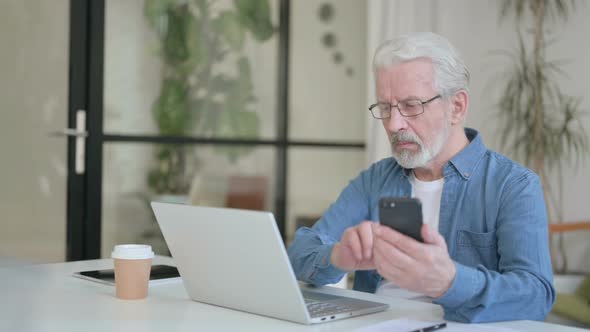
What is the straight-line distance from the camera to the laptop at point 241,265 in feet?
4.35

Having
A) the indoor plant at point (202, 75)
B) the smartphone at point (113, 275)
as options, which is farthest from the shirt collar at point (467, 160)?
the indoor plant at point (202, 75)

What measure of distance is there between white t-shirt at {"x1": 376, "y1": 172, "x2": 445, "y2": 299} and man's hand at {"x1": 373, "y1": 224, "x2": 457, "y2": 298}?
1.94 ft

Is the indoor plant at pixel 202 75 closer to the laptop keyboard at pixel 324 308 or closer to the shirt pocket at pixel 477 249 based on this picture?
the shirt pocket at pixel 477 249

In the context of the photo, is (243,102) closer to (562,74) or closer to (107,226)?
(107,226)

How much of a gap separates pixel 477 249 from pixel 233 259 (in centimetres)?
68

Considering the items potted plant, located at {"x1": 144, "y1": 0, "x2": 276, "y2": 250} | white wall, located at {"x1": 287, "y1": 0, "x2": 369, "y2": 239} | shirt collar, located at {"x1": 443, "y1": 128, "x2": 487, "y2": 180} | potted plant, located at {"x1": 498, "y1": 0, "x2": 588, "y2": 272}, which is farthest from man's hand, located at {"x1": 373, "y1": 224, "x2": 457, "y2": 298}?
white wall, located at {"x1": 287, "y1": 0, "x2": 369, "y2": 239}

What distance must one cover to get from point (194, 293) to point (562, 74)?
3.39 meters

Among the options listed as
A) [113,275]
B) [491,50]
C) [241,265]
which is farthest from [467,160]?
[491,50]

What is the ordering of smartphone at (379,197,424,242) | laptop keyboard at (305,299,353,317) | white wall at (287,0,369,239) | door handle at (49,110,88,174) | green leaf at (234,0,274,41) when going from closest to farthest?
smartphone at (379,197,424,242)
laptop keyboard at (305,299,353,317)
door handle at (49,110,88,174)
green leaf at (234,0,274,41)
white wall at (287,0,369,239)

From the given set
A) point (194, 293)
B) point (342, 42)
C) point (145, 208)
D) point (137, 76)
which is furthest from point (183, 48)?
point (194, 293)

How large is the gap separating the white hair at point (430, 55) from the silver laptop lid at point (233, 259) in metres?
0.71

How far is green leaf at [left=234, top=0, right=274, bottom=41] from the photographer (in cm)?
446

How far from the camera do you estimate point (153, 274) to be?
1.89 m

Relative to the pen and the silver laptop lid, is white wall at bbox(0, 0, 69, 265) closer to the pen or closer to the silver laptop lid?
the silver laptop lid
